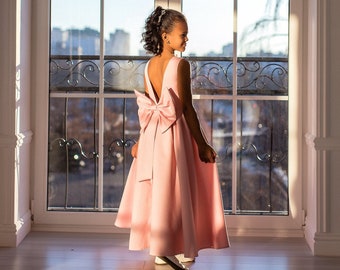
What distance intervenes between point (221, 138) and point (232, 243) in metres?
0.65

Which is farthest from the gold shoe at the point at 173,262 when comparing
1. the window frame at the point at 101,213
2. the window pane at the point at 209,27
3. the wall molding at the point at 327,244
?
the window pane at the point at 209,27

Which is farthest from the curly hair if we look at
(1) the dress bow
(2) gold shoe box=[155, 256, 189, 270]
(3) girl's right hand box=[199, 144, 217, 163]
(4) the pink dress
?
(2) gold shoe box=[155, 256, 189, 270]

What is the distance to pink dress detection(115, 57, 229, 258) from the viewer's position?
3771 millimetres

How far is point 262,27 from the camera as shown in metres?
4.73

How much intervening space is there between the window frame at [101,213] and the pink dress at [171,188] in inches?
33.0

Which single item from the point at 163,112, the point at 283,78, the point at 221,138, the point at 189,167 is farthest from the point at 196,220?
the point at 283,78

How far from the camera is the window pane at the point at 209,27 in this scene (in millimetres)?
4730

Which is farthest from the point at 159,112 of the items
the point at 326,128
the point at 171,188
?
the point at 326,128

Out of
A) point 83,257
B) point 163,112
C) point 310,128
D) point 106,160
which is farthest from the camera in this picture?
point 106,160

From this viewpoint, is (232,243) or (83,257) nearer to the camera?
(83,257)

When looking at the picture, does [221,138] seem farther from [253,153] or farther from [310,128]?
[310,128]

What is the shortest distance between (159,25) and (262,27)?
3.34 feet

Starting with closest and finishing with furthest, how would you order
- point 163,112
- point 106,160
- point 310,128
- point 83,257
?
point 163,112 → point 83,257 → point 310,128 → point 106,160

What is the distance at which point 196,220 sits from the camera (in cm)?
393
